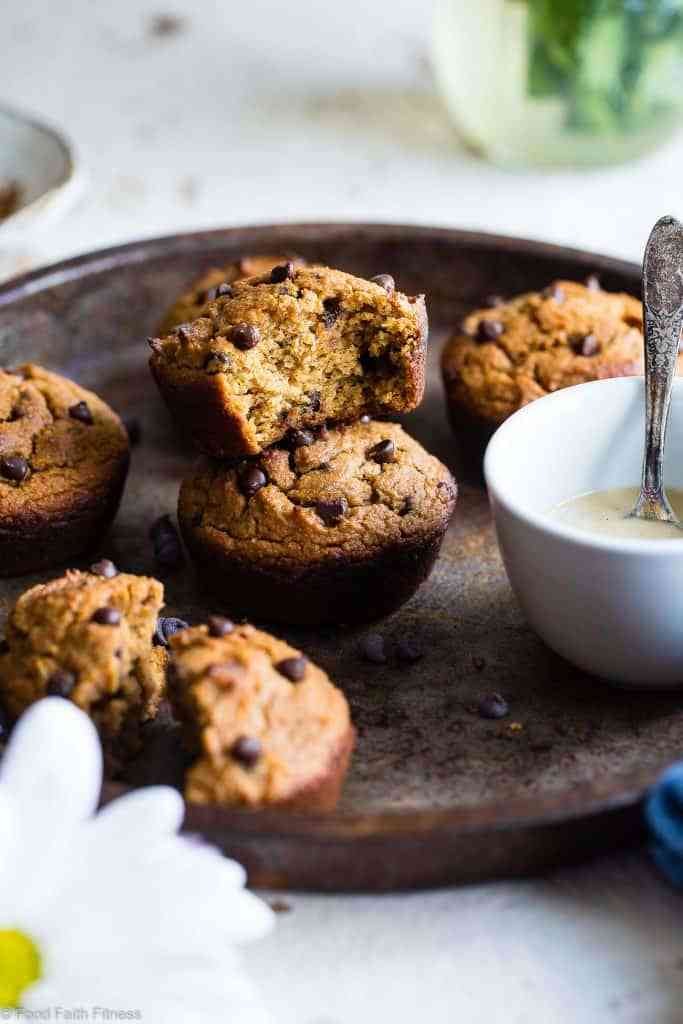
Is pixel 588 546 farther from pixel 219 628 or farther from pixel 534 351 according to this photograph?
pixel 534 351

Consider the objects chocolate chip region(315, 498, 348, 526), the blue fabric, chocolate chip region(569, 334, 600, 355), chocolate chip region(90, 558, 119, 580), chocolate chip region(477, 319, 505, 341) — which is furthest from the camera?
chocolate chip region(477, 319, 505, 341)

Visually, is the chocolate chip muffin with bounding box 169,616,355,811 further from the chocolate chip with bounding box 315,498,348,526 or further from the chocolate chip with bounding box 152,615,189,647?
the chocolate chip with bounding box 315,498,348,526

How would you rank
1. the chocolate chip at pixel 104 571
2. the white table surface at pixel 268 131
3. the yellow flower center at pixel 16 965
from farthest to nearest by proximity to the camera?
the white table surface at pixel 268 131 < the chocolate chip at pixel 104 571 < the yellow flower center at pixel 16 965

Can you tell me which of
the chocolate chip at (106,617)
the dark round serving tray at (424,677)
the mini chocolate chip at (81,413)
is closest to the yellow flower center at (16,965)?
the dark round serving tray at (424,677)

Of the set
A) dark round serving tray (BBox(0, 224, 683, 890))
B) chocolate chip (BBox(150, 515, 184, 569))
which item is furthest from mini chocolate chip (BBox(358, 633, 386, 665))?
chocolate chip (BBox(150, 515, 184, 569))

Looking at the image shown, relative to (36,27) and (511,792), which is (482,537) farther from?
(36,27)

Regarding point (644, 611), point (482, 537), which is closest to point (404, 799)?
point (644, 611)

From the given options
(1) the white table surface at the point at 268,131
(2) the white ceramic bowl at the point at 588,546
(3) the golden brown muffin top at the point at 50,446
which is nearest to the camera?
(2) the white ceramic bowl at the point at 588,546

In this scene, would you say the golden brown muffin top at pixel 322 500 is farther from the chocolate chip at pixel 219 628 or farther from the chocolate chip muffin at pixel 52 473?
the chocolate chip at pixel 219 628
